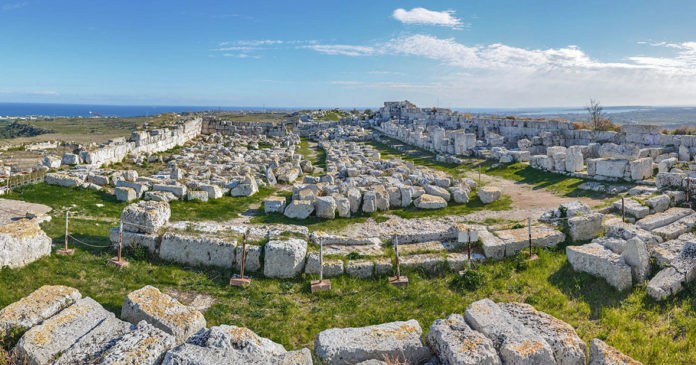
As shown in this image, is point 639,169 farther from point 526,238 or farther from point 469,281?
point 469,281

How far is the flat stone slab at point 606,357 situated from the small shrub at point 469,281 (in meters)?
3.04

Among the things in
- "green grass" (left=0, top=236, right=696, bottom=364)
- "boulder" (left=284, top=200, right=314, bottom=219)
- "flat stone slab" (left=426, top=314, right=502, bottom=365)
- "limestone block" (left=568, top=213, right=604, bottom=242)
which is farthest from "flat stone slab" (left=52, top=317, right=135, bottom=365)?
"limestone block" (left=568, top=213, right=604, bottom=242)

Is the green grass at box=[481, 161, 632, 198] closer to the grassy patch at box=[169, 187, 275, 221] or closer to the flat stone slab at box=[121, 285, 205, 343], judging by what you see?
the grassy patch at box=[169, 187, 275, 221]

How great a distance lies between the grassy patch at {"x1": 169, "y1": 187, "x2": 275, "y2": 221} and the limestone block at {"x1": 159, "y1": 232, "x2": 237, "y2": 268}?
3.65m

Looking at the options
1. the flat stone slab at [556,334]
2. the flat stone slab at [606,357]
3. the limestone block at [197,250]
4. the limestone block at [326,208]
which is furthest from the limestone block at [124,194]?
the flat stone slab at [606,357]

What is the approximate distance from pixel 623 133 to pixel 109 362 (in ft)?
82.7

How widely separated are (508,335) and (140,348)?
4170 mm

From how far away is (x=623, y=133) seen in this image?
22125mm

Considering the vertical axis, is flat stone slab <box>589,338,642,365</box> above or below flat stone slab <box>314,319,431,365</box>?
above

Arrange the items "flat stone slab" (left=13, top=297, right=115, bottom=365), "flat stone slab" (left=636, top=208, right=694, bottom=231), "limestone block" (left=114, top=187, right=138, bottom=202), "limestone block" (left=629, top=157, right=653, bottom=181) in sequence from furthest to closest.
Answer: "limestone block" (left=629, top=157, right=653, bottom=181) < "limestone block" (left=114, top=187, right=138, bottom=202) < "flat stone slab" (left=636, top=208, right=694, bottom=231) < "flat stone slab" (left=13, top=297, right=115, bottom=365)

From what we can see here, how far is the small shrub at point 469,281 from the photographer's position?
7.86 m

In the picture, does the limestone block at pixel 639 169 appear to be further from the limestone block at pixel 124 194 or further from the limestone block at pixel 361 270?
the limestone block at pixel 124 194

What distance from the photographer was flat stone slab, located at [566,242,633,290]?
714 cm

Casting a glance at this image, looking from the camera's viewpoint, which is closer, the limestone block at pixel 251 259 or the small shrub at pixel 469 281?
the small shrub at pixel 469 281
